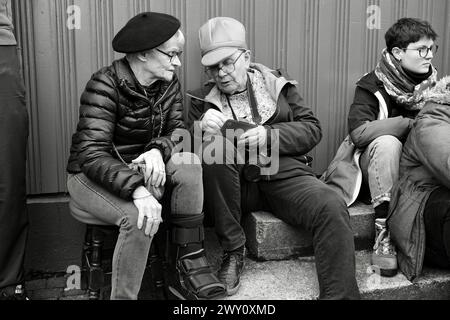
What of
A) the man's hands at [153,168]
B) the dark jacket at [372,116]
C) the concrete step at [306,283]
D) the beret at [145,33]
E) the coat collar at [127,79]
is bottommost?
the concrete step at [306,283]

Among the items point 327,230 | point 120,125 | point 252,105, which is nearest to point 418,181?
point 327,230

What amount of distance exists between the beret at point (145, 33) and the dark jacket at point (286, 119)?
573mm

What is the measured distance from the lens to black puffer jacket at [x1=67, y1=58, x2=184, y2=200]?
2735 millimetres

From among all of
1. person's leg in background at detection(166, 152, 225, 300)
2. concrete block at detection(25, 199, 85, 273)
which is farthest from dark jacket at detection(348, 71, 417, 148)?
concrete block at detection(25, 199, 85, 273)

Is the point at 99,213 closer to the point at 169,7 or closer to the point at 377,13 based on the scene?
the point at 169,7

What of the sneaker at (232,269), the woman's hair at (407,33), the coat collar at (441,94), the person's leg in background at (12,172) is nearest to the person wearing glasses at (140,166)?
the sneaker at (232,269)

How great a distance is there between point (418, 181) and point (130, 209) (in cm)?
159

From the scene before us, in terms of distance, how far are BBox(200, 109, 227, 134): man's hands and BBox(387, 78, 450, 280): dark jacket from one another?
105cm

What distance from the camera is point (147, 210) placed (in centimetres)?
266

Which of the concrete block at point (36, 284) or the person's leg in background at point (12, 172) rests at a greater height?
the person's leg in background at point (12, 172)

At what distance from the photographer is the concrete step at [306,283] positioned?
309 cm

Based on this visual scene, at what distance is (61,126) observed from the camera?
136 inches

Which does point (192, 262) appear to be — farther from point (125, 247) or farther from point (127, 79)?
point (127, 79)

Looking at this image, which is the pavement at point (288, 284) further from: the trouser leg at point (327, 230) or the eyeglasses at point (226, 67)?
the eyeglasses at point (226, 67)
